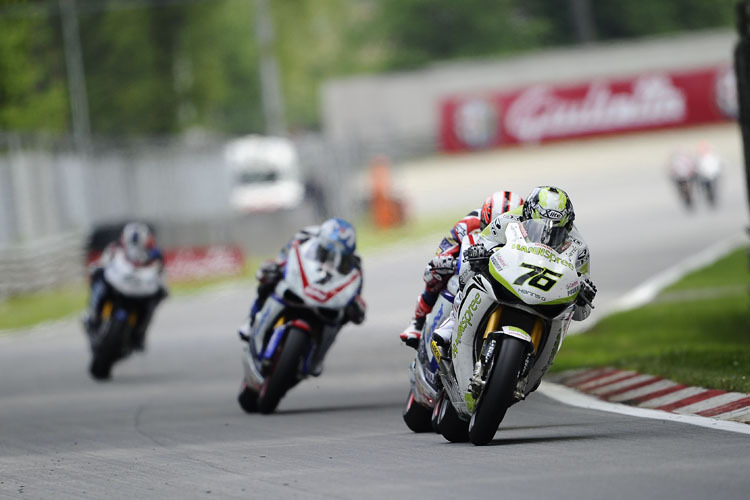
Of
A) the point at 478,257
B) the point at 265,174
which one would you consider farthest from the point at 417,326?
the point at 265,174

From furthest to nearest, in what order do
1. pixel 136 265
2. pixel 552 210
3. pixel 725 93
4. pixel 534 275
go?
pixel 725 93
pixel 136 265
pixel 552 210
pixel 534 275

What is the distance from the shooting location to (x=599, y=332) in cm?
1783

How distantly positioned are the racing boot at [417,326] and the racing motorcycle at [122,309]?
22.2ft

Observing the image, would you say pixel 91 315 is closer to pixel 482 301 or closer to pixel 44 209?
pixel 482 301

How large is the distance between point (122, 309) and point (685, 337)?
566 centimetres

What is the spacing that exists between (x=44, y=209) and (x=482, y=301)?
2489cm

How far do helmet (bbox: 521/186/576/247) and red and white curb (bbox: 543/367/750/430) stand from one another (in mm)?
1575

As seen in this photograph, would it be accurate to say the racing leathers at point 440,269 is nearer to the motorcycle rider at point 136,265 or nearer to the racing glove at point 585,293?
the racing glove at point 585,293

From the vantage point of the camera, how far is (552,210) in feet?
29.9

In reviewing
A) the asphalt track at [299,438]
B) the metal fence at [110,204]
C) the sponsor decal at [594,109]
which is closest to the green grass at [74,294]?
the metal fence at [110,204]

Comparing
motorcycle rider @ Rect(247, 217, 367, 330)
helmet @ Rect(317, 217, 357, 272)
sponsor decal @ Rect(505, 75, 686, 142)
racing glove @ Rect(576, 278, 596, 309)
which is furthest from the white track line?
sponsor decal @ Rect(505, 75, 686, 142)

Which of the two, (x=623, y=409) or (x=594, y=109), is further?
(x=594, y=109)

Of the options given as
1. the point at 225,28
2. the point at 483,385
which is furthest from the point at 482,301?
the point at 225,28

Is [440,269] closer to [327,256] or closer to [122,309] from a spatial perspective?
[327,256]
